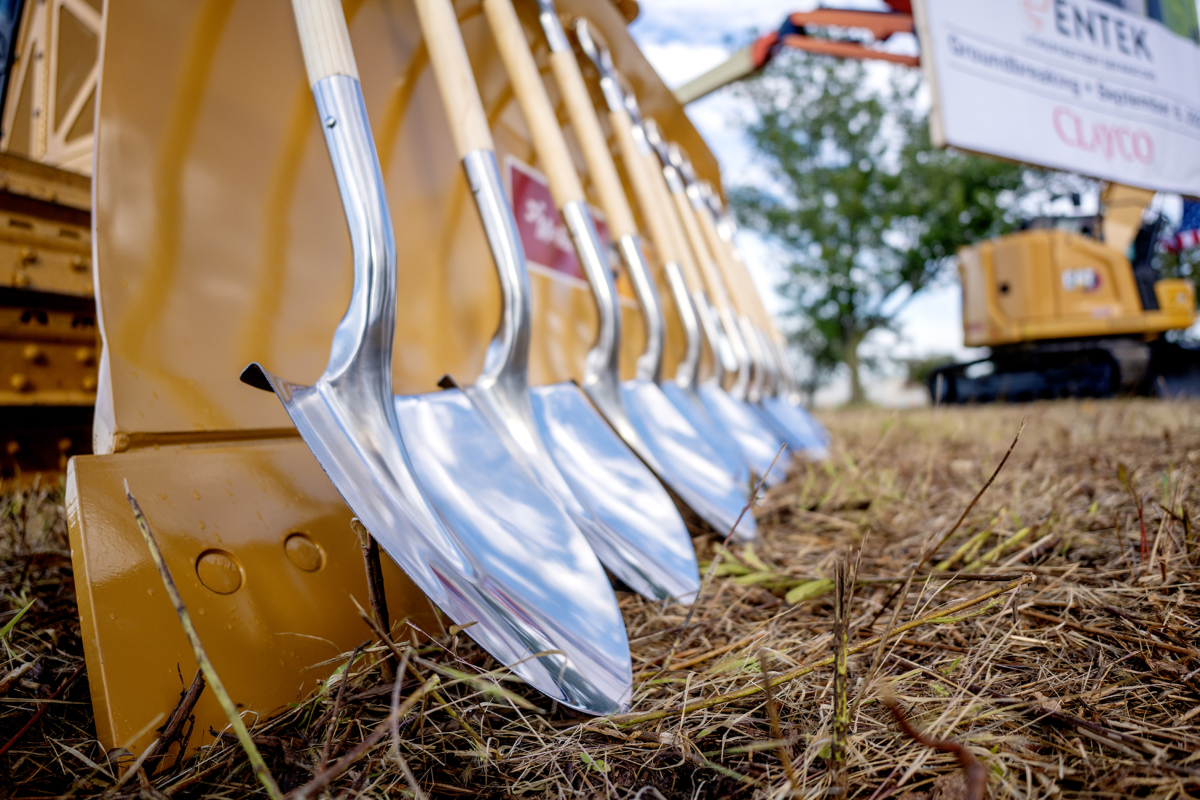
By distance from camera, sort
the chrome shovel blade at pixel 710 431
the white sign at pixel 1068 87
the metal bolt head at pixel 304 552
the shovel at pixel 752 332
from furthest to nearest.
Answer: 1. the white sign at pixel 1068 87
2. the shovel at pixel 752 332
3. the chrome shovel blade at pixel 710 431
4. the metal bolt head at pixel 304 552

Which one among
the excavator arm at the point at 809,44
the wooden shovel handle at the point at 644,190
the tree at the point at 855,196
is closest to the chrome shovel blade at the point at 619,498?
the wooden shovel handle at the point at 644,190

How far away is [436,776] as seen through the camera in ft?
1.40

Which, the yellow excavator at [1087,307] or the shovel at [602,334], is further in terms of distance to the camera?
the yellow excavator at [1087,307]

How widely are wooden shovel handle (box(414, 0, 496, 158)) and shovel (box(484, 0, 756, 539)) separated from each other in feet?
0.82

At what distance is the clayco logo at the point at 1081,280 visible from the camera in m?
4.38

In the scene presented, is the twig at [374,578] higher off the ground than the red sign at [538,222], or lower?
lower

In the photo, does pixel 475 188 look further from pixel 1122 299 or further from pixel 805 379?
pixel 805 379

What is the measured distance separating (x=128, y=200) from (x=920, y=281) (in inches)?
448

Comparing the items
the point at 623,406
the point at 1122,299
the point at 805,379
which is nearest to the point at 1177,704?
the point at 623,406

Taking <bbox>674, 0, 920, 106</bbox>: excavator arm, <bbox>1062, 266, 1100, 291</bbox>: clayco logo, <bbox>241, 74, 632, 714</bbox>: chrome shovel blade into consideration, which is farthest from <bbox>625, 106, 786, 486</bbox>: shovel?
<bbox>1062, 266, 1100, 291</bbox>: clayco logo

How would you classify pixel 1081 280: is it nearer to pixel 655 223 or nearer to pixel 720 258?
pixel 720 258

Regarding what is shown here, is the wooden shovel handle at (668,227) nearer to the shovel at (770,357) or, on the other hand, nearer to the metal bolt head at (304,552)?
the shovel at (770,357)

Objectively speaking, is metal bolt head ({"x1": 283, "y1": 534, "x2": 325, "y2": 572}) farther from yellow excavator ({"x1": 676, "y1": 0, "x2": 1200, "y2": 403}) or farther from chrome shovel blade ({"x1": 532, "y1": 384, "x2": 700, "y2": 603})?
yellow excavator ({"x1": 676, "y1": 0, "x2": 1200, "y2": 403})

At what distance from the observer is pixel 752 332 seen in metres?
2.52
